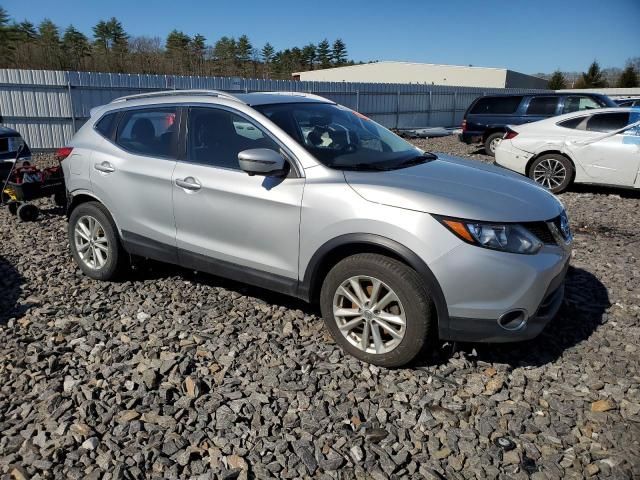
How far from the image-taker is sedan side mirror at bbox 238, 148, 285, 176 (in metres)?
3.22

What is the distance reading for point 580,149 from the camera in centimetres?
830

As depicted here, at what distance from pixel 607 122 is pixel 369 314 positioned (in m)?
7.28

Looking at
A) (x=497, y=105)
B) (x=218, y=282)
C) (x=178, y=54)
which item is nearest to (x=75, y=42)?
(x=178, y=54)

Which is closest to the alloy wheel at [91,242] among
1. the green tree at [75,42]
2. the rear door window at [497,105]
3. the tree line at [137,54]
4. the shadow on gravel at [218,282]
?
the shadow on gravel at [218,282]

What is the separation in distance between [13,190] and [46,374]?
4.51 meters

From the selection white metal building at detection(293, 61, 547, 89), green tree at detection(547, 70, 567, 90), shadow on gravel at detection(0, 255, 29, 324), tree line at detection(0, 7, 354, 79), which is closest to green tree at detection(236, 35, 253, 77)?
tree line at detection(0, 7, 354, 79)

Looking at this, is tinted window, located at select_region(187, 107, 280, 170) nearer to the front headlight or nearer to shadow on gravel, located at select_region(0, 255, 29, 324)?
the front headlight

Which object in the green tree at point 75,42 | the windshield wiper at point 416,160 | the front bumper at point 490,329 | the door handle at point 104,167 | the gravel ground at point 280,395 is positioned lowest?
the gravel ground at point 280,395

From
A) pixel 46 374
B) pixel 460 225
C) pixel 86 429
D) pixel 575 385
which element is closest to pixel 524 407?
pixel 575 385

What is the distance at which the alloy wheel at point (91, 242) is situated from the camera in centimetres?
456

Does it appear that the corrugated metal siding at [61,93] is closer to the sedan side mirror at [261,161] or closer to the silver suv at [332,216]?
the silver suv at [332,216]

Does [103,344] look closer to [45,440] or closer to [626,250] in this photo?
[45,440]

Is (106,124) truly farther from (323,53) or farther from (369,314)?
(323,53)

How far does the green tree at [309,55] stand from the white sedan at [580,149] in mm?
86992
